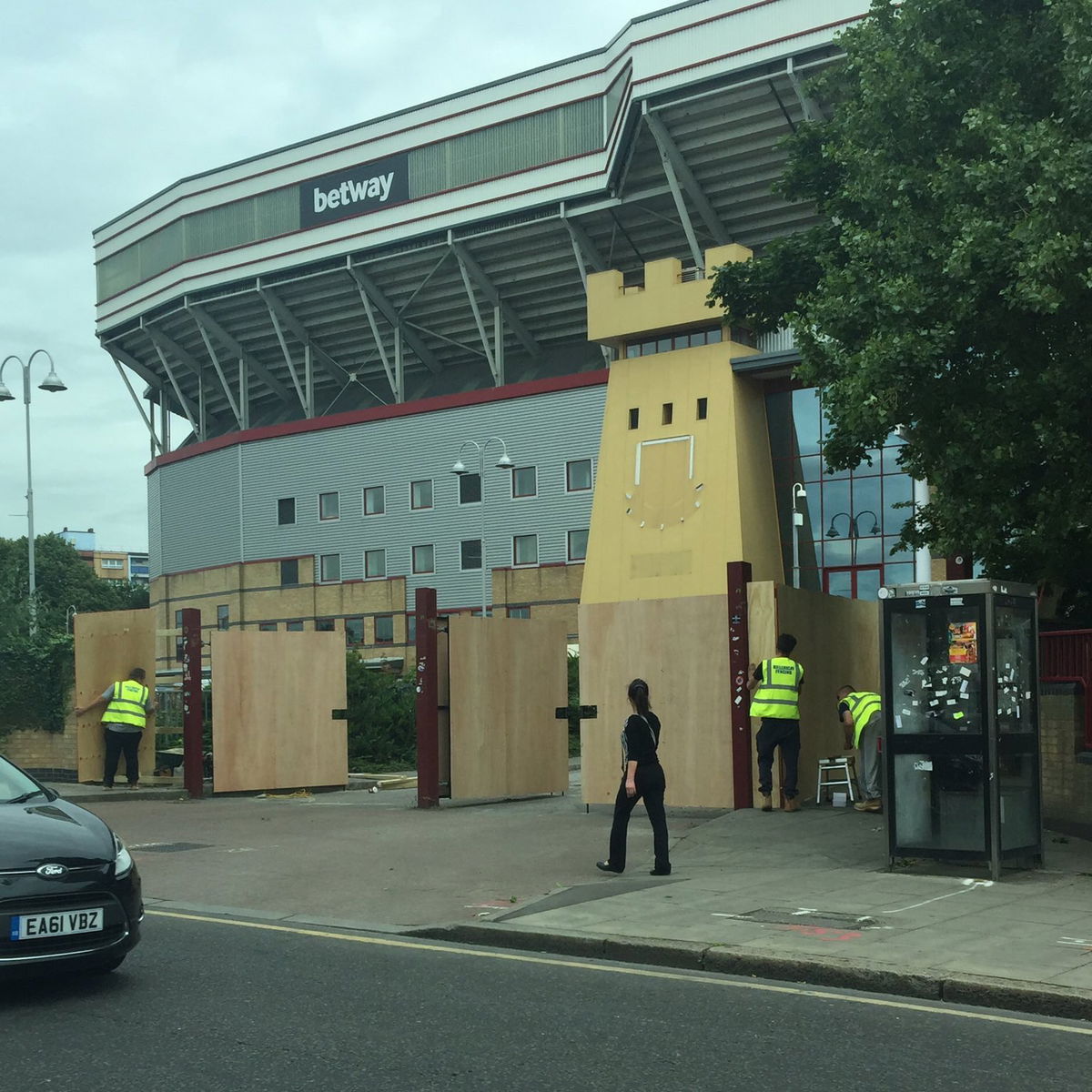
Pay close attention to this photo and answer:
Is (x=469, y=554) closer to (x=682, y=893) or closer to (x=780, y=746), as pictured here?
(x=780, y=746)

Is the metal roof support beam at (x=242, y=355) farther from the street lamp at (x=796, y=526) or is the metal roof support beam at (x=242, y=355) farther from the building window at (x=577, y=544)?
the street lamp at (x=796, y=526)

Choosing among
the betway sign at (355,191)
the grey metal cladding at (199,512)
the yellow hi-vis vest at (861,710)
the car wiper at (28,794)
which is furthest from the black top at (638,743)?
the grey metal cladding at (199,512)

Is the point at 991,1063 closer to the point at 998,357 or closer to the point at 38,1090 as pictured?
the point at 38,1090

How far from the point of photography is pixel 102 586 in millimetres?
96688

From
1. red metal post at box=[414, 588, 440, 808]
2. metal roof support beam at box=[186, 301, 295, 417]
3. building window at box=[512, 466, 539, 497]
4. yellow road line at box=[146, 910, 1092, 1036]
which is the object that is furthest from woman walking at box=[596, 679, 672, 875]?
metal roof support beam at box=[186, 301, 295, 417]

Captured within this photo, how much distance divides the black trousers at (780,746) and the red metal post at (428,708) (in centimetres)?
433

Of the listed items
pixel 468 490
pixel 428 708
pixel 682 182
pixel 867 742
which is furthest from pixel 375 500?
pixel 867 742

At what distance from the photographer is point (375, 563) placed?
2349 inches

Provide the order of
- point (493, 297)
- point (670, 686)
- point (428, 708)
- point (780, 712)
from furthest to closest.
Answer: point (493, 297) < point (428, 708) < point (670, 686) < point (780, 712)

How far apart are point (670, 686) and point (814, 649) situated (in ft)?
6.05

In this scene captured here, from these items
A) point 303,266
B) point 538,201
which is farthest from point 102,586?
point 538,201

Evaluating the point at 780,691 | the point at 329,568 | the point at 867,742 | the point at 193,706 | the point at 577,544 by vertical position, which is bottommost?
the point at 867,742

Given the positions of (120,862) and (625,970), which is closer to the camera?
(120,862)

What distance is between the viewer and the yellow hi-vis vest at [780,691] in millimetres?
15305
